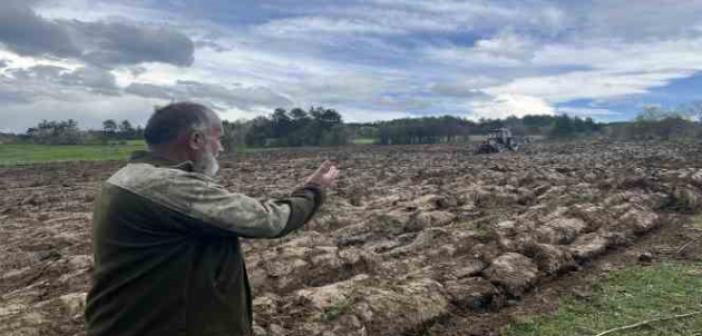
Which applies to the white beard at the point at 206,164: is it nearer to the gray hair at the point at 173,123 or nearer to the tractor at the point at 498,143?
the gray hair at the point at 173,123

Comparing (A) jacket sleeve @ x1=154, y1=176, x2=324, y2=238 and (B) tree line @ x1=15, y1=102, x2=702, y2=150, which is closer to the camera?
(A) jacket sleeve @ x1=154, y1=176, x2=324, y2=238

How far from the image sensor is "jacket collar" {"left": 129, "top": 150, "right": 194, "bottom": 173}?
2760 millimetres

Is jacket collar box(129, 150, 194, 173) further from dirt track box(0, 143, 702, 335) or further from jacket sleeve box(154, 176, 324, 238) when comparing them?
dirt track box(0, 143, 702, 335)

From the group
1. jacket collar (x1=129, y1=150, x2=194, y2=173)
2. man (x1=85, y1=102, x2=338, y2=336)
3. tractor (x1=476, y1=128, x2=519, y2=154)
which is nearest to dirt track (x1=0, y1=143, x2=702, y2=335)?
man (x1=85, y1=102, x2=338, y2=336)

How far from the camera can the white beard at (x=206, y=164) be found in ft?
9.41

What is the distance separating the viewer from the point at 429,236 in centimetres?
902

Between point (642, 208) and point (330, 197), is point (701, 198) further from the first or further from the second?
point (330, 197)

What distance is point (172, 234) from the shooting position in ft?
8.80

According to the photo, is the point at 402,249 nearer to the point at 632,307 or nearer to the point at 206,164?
the point at 632,307

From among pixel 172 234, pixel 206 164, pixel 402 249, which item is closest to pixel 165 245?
pixel 172 234

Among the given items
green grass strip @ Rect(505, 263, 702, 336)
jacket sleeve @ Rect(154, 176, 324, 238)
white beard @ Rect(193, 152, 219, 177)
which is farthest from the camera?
green grass strip @ Rect(505, 263, 702, 336)

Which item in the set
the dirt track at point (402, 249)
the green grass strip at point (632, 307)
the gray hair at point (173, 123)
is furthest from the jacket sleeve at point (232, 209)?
the green grass strip at point (632, 307)

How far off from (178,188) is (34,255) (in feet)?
25.8

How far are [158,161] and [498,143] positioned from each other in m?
34.8
